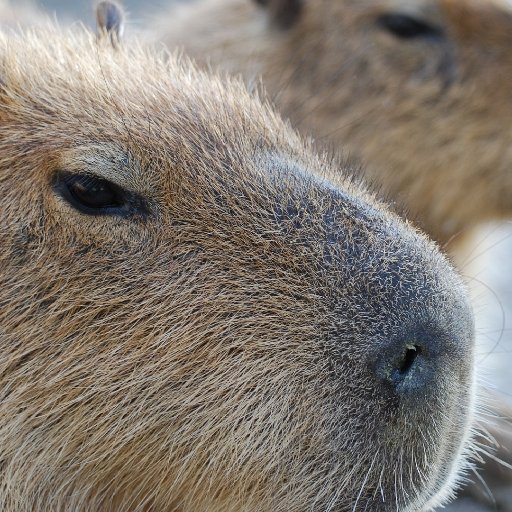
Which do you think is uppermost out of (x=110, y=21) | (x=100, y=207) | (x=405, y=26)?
(x=405, y=26)

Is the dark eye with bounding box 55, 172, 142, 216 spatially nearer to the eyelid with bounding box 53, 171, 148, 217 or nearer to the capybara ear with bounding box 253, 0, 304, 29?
the eyelid with bounding box 53, 171, 148, 217

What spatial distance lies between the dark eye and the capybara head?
2.09 m

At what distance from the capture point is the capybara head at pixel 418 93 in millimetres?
4203

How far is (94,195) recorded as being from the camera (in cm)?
212

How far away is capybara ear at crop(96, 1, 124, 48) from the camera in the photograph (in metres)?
2.89

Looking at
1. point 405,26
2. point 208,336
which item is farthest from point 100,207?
point 405,26

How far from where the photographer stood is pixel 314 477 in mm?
2002

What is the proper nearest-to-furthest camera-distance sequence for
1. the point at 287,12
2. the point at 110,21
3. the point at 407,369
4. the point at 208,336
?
the point at 407,369 → the point at 208,336 → the point at 110,21 → the point at 287,12

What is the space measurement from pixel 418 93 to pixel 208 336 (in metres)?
2.47

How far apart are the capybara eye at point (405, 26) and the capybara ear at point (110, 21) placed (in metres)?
1.59

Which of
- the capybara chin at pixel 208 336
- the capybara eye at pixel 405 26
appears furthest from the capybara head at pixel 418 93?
the capybara chin at pixel 208 336

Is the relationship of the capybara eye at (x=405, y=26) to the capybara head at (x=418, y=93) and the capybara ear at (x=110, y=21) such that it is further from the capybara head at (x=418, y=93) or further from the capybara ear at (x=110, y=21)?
the capybara ear at (x=110, y=21)

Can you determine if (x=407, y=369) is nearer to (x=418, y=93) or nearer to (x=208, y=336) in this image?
(x=208, y=336)

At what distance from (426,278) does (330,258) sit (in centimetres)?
23
